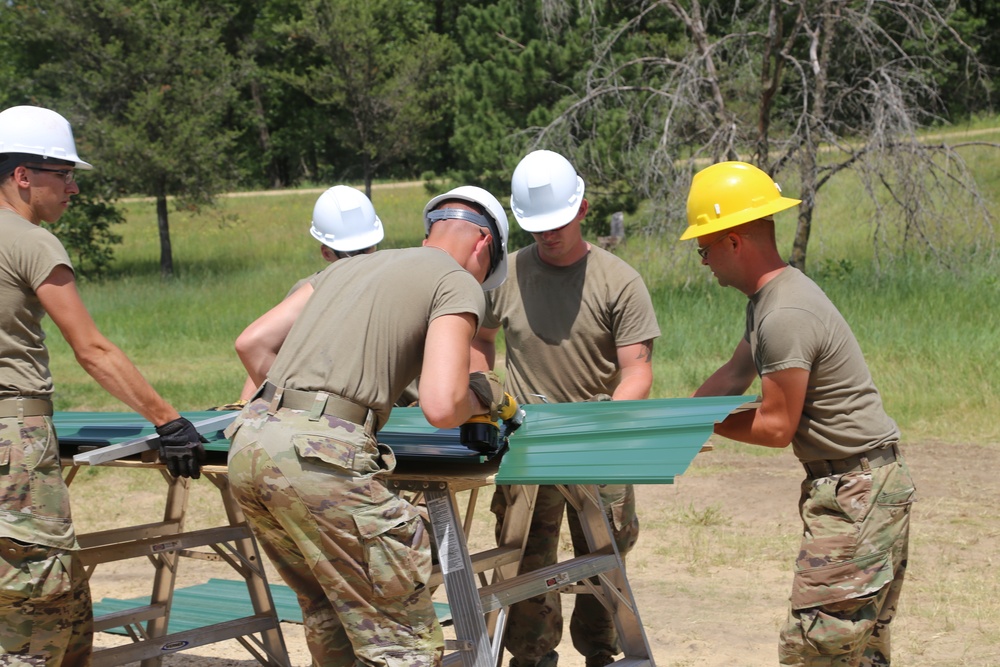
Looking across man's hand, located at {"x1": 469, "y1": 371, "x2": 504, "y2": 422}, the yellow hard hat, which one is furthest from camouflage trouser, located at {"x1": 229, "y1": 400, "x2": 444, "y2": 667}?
the yellow hard hat

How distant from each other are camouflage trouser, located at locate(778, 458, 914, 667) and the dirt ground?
1.53 meters

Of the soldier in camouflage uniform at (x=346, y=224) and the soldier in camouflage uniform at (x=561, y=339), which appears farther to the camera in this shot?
the soldier in camouflage uniform at (x=346, y=224)

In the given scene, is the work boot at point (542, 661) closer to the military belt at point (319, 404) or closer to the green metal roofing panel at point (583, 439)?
the green metal roofing panel at point (583, 439)

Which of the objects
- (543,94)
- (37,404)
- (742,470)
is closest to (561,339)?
(37,404)

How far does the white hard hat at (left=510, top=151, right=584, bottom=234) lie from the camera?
4152mm

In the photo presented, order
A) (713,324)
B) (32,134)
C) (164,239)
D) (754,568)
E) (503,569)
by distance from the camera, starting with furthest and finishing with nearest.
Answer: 1. (164,239)
2. (713,324)
3. (754,568)
4. (503,569)
5. (32,134)

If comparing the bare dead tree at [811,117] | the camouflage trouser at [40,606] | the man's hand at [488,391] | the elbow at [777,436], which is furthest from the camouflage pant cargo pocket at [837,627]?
the bare dead tree at [811,117]

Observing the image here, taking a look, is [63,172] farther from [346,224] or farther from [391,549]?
[391,549]

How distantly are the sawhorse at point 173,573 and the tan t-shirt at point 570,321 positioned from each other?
1.31 meters

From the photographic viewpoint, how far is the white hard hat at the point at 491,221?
129 inches

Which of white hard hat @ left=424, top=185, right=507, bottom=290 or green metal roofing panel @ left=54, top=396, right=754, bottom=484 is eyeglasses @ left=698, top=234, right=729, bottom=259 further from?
white hard hat @ left=424, top=185, right=507, bottom=290

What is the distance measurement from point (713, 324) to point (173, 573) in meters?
8.19

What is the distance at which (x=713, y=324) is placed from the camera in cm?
1184

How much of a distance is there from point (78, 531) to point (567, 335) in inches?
184
